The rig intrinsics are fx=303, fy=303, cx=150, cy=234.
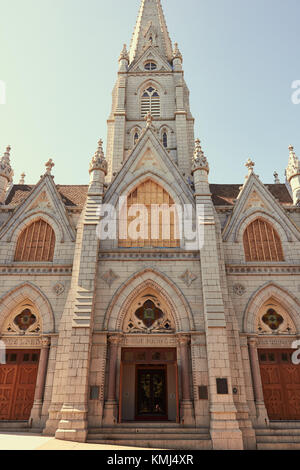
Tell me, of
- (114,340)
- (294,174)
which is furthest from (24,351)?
(294,174)

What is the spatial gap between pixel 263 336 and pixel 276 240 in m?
5.58

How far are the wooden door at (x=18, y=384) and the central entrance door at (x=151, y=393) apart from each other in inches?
202

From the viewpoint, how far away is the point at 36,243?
57.0 feet

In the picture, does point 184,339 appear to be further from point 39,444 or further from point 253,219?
point 253,219

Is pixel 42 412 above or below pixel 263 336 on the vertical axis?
below

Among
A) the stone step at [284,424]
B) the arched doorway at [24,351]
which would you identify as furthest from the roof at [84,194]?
the stone step at [284,424]

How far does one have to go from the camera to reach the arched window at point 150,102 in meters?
26.5

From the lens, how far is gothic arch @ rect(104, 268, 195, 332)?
561 inches

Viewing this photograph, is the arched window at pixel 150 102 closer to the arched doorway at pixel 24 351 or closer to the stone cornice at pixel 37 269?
the stone cornice at pixel 37 269

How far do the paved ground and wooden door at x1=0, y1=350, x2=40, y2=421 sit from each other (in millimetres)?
2215

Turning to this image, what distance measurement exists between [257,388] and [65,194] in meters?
16.7

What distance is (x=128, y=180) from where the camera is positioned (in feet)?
59.3
